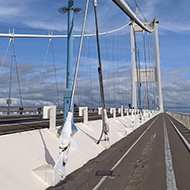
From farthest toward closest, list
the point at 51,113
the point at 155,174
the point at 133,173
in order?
the point at 51,113 < the point at 133,173 < the point at 155,174

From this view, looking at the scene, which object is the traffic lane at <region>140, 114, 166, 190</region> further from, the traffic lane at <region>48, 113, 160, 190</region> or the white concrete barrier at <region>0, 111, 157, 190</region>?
the white concrete barrier at <region>0, 111, 157, 190</region>

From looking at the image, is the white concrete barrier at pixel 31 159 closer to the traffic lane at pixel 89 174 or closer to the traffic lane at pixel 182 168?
the traffic lane at pixel 89 174

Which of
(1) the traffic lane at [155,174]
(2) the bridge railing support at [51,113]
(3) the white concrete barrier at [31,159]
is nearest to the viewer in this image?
(3) the white concrete barrier at [31,159]

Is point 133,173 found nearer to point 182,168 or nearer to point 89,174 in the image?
point 89,174

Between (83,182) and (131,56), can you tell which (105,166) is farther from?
(131,56)

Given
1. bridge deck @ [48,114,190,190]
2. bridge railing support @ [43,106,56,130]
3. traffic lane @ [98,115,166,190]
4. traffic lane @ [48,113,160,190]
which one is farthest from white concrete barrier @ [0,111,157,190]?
traffic lane @ [98,115,166,190]

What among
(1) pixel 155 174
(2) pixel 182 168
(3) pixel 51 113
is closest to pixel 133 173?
(1) pixel 155 174

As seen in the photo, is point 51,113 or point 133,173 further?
point 51,113

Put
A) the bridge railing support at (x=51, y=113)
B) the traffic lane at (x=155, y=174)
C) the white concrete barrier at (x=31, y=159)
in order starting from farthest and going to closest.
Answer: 1. the bridge railing support at (x=51, y=113)
2. the traffic lane at (x=155, y=174)
3. the white concrete barrier at (x=31, y=159)

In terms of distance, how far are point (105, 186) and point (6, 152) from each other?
2.67 metres

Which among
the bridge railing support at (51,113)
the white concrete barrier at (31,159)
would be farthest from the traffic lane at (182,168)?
the bridge railing support at (51,113)

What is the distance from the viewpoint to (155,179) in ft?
19.2

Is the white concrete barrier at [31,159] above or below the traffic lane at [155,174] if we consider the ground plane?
above

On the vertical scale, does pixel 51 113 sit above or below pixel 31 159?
above
